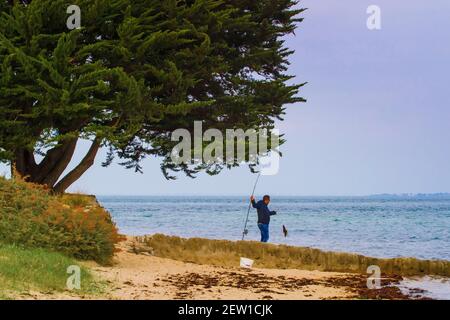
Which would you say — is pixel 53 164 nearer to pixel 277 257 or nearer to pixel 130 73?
pixel 130 73

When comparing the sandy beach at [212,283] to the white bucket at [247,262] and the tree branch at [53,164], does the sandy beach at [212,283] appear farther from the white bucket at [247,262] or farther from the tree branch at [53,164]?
the tree branch at [53,164]

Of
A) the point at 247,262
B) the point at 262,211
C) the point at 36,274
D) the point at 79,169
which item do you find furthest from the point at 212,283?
the point at 79,169

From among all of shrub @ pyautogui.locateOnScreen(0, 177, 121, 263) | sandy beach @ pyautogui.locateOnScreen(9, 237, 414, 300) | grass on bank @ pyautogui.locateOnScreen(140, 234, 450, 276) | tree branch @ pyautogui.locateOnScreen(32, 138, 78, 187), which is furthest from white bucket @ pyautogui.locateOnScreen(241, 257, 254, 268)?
tree branch @ pyautogui.locateOnScreen(32, 138, 78, 187)

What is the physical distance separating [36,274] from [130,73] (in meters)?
9.99

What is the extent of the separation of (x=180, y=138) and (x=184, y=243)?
3.76 m

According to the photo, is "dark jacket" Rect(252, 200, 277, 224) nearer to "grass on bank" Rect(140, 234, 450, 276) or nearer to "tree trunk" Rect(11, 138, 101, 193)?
"grass on bank" Rect(140, 234, 450, 276)

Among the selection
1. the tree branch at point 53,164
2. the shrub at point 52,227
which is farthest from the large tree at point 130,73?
the shrub at point 52,227

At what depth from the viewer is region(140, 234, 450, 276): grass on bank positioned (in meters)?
19.2

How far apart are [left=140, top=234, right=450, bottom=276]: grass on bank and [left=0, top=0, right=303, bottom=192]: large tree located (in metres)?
3.18

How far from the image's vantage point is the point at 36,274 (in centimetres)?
1207

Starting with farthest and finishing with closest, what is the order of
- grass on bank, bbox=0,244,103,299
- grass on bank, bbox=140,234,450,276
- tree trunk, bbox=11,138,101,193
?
tree trunk, bbox=11,138,101,193, grass on bank, bbox=140,234,450,276, grass on bank, bbox=0,244,103,299

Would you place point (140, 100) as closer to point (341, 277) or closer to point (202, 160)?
point (202, 160)

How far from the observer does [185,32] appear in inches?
843

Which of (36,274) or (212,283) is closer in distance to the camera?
(36,274)
